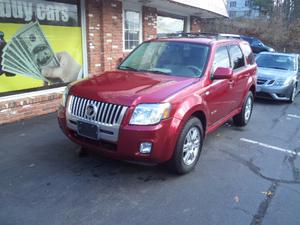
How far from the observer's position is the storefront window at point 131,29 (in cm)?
978

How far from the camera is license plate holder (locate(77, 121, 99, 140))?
3836mm

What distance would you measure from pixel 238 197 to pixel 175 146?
0.96 meters

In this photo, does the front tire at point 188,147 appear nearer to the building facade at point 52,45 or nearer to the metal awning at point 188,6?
the building facade at point 52,45

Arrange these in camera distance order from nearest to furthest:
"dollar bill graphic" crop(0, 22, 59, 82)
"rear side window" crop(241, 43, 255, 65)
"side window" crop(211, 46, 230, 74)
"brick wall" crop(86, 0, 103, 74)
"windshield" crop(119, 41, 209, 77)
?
"windshield" crop(119, 41, 209, 77)
"side window" crop(211, 46, 230, 74)
"dollar bill graphic" crop(0, 22, 59, 82)
"rear side window" crop(241, 43, 255, 65)
"brick wall" crop(86, 0, 103, 74)

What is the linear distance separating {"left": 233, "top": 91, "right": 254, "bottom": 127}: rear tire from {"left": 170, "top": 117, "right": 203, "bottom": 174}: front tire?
2344 mm

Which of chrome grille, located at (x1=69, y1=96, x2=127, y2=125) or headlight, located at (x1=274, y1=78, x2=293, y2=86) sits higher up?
Result: chrome grille, located at (x1=69, y1=96, x2=127, y2=125)

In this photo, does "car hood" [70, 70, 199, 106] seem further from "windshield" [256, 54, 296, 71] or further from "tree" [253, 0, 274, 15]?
"tree" [253, 0, 274, 15]

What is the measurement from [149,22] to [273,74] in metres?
4.39

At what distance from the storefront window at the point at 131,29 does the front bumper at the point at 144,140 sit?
21.4 ft

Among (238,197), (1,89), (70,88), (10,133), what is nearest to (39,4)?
(1,89)

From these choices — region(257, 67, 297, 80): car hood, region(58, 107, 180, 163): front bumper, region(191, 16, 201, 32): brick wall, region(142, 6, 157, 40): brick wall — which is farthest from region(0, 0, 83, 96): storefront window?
region(191, 16, 201, 32): brick wall

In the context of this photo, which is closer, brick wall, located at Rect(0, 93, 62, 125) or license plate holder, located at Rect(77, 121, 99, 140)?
license plate holder, located at Rect(77, 121, 99, 140)

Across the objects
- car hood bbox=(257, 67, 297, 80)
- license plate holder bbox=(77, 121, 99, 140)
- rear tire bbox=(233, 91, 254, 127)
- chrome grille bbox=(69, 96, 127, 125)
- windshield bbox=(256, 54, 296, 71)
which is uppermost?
windshield bbox=(256, 54, 296, 71)

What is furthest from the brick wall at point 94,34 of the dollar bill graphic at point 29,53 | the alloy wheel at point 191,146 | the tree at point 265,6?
the tree at point 265,6
